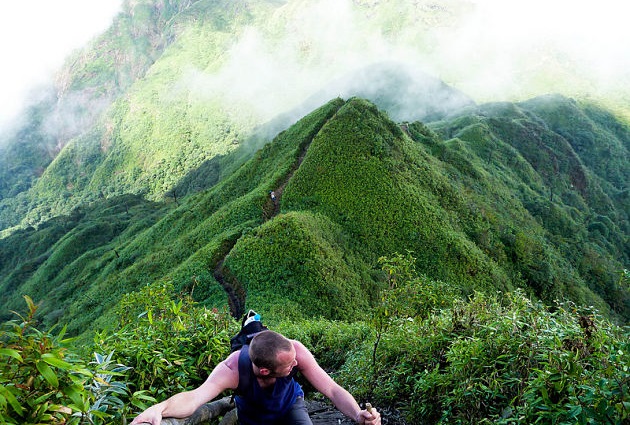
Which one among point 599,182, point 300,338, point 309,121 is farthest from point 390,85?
point 300,338

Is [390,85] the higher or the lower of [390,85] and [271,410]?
the lower

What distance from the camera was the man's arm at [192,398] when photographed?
386 cm

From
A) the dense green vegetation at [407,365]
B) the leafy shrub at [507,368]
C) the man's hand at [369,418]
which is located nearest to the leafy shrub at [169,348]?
the dense green vegetation at [407,365]

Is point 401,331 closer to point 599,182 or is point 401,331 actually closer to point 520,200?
point 520,200

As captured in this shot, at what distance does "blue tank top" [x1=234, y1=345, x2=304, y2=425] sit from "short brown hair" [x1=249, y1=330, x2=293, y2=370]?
0.30 meters

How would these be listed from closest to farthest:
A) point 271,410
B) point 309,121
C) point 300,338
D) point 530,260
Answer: point 271,410, point 300,338, point 530,260, point 309,121

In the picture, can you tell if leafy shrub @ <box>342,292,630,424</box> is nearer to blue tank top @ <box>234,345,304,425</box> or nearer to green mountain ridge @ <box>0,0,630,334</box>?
green mountain ridge @ <box>0,0,630,334</box>

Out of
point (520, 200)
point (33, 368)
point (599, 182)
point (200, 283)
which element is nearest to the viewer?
point (33, 368)

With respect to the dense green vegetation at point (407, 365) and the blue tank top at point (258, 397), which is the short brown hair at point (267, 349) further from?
the dense green vegetation at point (407, 365)

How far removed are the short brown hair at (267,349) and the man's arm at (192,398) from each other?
47cm

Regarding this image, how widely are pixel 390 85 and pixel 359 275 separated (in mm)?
151889

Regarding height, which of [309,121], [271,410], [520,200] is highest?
[271,410]

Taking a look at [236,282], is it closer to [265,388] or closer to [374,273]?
[374,273]

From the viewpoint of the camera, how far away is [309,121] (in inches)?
2114
